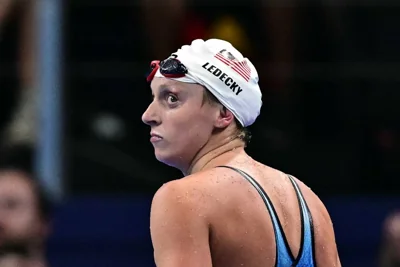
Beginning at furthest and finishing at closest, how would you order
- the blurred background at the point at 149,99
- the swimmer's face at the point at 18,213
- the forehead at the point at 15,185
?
the blurred background at the point at 149,99, the forehead at the point at 15,185, the swimmer's face at the point at 18,213

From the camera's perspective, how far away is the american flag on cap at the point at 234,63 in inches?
179

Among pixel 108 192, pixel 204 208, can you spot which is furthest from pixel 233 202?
pixel 108 192

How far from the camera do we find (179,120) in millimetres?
4375

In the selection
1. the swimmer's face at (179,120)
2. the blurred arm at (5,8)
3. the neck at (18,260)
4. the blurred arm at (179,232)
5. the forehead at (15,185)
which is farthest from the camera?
the blurred arm at (5,8)

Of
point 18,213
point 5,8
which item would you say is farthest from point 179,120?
point 5,8

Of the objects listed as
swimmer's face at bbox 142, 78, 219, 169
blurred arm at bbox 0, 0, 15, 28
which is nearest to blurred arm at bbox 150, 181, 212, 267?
swimmer's face at bbox 142, 78, 219, 169

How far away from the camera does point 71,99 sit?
8992 millimetres

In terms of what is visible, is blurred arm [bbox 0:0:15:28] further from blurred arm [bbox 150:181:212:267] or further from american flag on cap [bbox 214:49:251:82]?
blurred arm [bbox 150:181:212:267]

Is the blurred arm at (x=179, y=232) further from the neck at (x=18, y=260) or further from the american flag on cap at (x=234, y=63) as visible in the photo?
the neck at (x=18, y=260)

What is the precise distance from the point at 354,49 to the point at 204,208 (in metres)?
5.56

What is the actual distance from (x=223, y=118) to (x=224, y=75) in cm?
19

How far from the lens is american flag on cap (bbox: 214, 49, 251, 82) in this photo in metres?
4.55

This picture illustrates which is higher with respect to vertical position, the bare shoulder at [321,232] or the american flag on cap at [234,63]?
the american flag on cap at [234,63]

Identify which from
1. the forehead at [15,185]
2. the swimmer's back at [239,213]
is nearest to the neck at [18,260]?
the forehead at [15,185]
